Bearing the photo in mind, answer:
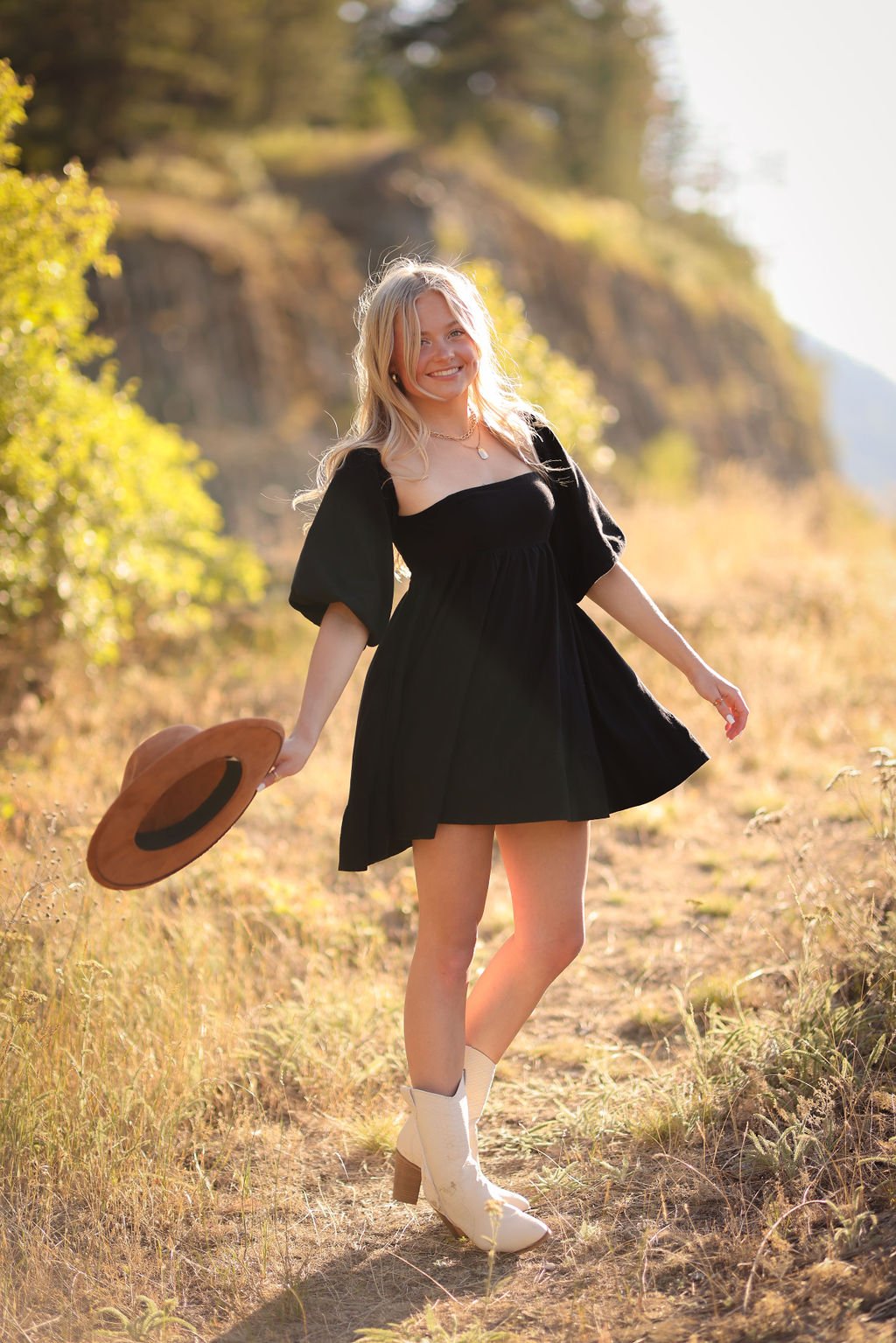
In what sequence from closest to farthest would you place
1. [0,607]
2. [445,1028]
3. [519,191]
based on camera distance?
[445,1028]
[0,607]
[519,191]

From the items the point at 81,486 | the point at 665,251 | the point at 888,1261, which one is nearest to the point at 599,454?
the point at 81,486

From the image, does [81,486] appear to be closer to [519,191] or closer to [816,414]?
[519,191]

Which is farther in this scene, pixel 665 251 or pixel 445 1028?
pixel 665 251

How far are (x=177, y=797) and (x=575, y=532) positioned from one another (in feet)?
3.53

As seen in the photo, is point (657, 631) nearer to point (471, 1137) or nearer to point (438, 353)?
point (438, 353)

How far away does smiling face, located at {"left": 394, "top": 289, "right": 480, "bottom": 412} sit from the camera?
2.51 meters

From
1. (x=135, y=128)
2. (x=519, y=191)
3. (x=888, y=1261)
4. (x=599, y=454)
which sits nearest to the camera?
(x=888, y=1261)

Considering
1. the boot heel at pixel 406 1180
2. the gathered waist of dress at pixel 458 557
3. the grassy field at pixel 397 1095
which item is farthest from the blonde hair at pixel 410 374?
the boot heel at pixel 406 1180

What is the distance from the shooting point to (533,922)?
2.49 meters

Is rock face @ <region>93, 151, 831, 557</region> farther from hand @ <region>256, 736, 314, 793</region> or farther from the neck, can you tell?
hand @ <region>256, 736, 314, 793</region>

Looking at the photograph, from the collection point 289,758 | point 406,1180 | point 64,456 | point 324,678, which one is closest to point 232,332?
point 64,456

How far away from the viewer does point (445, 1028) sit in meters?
2.43

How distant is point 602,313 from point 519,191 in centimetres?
234

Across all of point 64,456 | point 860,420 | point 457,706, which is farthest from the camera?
point 860,420
